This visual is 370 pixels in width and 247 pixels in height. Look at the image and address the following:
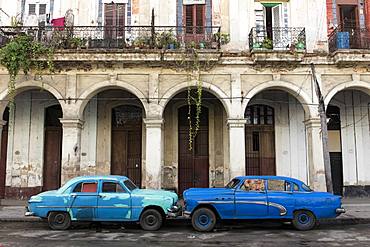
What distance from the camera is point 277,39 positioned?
51.6 feet

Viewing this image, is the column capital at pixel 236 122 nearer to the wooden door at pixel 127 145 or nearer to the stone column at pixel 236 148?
the stone column at pixel 236 148

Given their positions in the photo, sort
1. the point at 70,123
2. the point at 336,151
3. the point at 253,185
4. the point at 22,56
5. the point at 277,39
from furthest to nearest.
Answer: the point at 336,151 → the point at 277,39 → the point at 70,123 → the point at 22,56 → the point at 253,185

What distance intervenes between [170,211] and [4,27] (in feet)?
32.6

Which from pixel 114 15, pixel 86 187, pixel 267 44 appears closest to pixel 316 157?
pixel 267 44

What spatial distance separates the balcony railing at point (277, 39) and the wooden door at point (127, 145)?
239 inches

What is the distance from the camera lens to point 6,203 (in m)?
15.5

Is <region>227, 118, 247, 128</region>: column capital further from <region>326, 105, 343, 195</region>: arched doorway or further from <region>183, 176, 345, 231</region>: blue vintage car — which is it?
<region>326, 105, 343, 195</region>: arched doorway

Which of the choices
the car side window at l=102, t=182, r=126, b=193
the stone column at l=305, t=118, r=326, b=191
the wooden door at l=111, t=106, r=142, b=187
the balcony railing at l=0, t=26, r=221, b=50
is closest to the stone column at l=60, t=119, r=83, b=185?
the wooden door at l=111, t=106, r=142, b=187

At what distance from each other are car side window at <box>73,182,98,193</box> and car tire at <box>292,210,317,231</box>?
5.52m

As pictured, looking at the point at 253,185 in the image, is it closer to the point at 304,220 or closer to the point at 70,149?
the point at 304,220

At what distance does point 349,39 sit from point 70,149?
11732mm

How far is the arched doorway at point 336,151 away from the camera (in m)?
17.5

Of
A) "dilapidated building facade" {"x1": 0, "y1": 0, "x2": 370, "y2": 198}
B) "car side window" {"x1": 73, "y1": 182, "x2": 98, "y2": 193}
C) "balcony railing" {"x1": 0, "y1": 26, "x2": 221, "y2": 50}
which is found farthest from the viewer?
"balcony railing" {"x1": 0, "y1": 26, "x2": 221, "y2": 50}

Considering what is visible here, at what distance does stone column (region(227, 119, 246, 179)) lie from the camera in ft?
48.0
